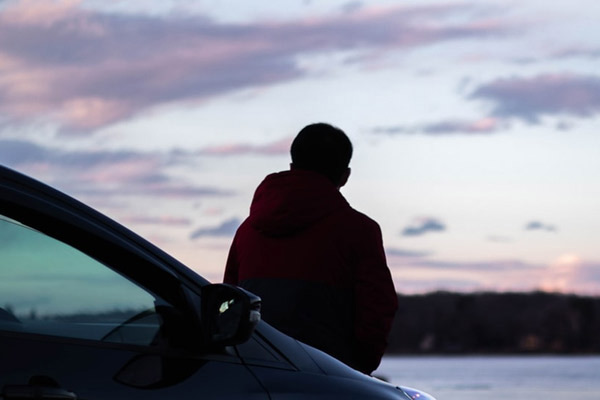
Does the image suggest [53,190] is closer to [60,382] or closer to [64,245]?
[64,245]

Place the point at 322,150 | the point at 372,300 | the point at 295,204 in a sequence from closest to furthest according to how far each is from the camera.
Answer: the point at 372,300 → the point at 295,204 → the point at 322,150

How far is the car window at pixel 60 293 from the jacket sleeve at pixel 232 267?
72.4 inches

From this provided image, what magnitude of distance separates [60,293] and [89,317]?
123 mm

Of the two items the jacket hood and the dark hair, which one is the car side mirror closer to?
the jacket hood

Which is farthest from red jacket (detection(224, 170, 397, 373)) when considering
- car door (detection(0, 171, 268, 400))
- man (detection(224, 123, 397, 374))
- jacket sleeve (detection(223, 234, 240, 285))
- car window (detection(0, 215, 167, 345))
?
car window (detection(0, 215, 167, 345))

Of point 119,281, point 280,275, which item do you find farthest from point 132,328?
point 280,275

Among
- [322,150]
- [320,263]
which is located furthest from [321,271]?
[322,150]

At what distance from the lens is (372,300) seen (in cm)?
505

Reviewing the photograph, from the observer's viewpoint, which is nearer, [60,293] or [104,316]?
[60,293]

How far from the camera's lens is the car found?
3.46 meters

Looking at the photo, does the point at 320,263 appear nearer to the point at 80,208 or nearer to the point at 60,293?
the point at 80,208

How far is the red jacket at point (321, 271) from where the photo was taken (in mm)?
5051

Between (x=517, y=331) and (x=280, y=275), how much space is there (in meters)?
136

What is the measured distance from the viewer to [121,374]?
357 centimetres
